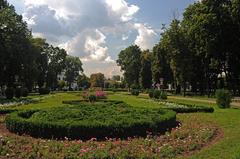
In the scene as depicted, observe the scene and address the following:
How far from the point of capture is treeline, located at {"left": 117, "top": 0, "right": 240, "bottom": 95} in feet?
164

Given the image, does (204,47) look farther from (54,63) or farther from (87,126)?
(54,63)

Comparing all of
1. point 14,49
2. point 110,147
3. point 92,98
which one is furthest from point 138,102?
point 110,147

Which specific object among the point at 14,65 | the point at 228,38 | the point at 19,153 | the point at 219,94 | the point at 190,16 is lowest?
the point at 19,153

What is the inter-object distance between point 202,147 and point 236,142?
131 centimetres

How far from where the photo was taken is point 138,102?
38188 mm

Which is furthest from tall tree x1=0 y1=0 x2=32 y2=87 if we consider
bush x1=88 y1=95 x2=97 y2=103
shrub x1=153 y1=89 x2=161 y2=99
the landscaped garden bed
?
the landscaped garden bed

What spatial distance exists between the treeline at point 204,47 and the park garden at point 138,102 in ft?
0.42

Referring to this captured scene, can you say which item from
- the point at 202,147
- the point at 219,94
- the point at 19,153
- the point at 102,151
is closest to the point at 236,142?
the point at 202,147

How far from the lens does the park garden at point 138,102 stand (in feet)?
39.7

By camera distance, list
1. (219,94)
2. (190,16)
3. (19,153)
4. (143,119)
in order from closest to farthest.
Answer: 1. (19,153)
2. (143,119)
3. (219,94)
4. (190,16)

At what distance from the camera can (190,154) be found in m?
11.3

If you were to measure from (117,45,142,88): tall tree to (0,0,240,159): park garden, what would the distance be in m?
0.31

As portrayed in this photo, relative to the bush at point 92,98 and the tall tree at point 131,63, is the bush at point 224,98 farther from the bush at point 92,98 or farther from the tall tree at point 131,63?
the tall tree at point 131,63

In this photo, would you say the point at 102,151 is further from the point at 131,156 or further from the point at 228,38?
the point at 228,38
